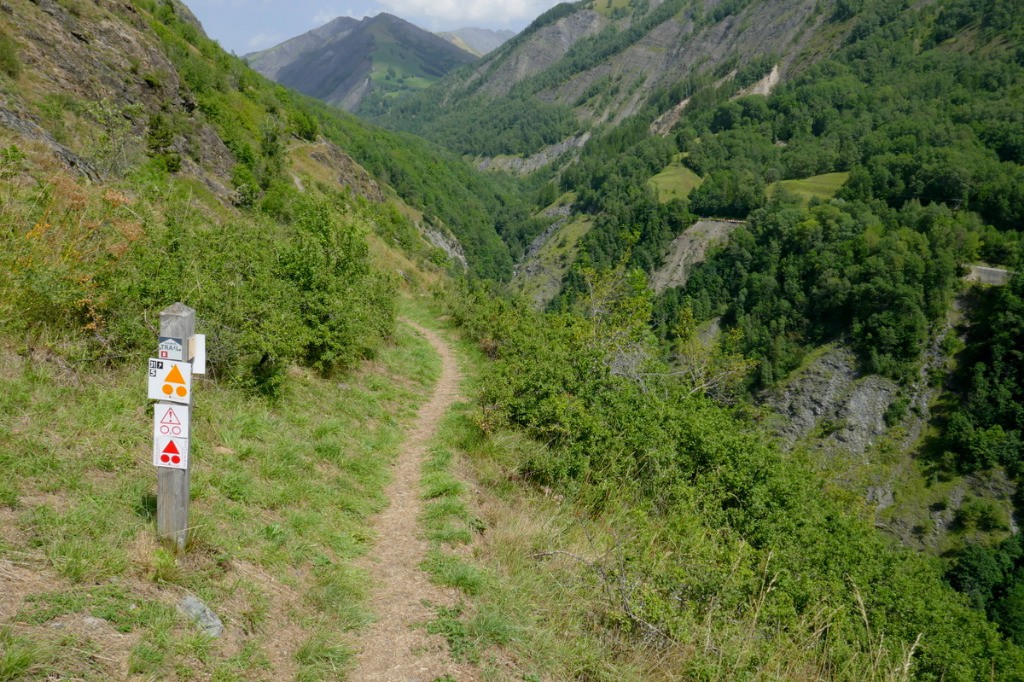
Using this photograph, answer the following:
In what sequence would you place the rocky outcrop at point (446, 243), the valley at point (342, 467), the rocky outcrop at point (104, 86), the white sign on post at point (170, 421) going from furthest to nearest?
the rocky outcrop at point (446, 243), the rocky outcrop at point (104, 86), the valley at point (342, 467), the white sign on post at point (170, 421)

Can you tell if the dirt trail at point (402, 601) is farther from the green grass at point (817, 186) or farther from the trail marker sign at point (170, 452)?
the green grass at point (817, 186)

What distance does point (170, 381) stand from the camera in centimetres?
427

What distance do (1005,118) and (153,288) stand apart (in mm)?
145652

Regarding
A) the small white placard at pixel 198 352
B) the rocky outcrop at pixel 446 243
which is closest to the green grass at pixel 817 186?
the rocky outcrop at pixel 446 243

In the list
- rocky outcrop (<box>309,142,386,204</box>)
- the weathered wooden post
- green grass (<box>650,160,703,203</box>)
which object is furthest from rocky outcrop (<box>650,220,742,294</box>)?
the weathered wooden post

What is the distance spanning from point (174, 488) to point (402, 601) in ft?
7.96

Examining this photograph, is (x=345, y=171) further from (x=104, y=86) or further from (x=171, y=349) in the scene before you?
(x=171, y=349)

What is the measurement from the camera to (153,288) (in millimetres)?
7484

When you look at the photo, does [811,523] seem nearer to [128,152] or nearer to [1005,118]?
[128,152]

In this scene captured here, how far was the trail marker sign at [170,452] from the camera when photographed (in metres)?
4.30

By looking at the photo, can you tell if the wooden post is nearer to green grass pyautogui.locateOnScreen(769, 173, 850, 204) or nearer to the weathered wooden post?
the weathered wooden post

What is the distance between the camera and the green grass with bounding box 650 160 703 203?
436 feet

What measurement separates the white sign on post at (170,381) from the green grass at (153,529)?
4.19 ft

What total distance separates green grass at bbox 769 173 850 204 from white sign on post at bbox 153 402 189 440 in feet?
405
